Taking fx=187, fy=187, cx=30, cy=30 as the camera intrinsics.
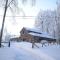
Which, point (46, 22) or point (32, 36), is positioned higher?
point (46, 22)

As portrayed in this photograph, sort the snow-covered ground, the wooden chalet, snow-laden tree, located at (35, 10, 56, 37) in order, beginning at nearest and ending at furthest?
the snow-covered ground < the wooden chalet < snow-laden tree, located at (35, 10, 56, 37)

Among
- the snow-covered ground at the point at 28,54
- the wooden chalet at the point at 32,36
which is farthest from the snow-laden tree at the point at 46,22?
the snow-covered ground at the point at 28,54

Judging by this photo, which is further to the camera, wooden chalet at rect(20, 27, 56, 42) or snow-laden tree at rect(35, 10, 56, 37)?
snow-laden tree at rect(35, 10, 56, 37)

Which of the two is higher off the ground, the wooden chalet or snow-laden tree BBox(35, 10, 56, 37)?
snow-laden tree BBox(35, 10, 56, 37)

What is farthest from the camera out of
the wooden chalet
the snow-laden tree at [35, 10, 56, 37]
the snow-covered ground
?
the snow-laden tree at [35, 10, 56, 37]

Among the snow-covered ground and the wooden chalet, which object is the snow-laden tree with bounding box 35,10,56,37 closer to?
the wooden chalet

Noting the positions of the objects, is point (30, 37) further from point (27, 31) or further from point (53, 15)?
point (53, 15)

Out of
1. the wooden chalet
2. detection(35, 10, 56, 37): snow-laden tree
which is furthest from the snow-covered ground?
detection(35, 10, 56, 37): snow-laden tree

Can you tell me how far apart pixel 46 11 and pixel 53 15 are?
200 inches

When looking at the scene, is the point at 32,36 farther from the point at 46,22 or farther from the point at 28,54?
the point at 28,54

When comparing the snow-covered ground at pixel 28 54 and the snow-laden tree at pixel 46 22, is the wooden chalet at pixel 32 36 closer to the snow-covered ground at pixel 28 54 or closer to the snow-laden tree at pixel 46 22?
the snow-laden tree at pixel 46 22

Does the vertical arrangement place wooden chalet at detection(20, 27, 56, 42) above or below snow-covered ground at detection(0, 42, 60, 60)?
below

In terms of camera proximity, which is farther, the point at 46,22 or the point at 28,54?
the point at 46,22

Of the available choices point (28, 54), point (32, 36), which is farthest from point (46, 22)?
point (28, 54)
